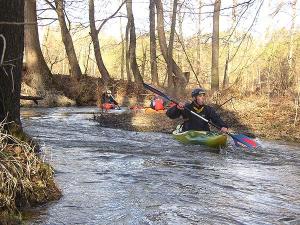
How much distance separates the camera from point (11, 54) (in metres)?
4.84

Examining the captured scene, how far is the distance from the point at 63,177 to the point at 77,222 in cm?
181

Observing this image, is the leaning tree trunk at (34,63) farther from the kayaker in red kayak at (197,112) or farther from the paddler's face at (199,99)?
the paddler's face at (199,99)

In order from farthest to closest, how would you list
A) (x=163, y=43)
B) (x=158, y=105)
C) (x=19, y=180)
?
(x=163, y=43) < (x=158, y=105) < (x=19, y=180)

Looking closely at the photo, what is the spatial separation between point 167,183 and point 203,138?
316 cm

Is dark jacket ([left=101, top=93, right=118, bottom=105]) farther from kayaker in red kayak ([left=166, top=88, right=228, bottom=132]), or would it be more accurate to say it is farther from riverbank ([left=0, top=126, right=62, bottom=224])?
riverbank ([left=0, top=126, right=62, bottom=224])

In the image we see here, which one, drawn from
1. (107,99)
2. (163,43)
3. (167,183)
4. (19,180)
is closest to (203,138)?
(167,183)

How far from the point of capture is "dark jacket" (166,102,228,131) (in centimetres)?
924

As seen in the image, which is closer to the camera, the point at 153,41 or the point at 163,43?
the point at 163,43

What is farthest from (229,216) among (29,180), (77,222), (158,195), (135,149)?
(135,149)

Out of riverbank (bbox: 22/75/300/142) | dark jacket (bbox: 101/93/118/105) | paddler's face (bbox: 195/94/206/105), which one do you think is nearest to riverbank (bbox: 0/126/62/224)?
paddler's face (bbox: 195/94/206/105)

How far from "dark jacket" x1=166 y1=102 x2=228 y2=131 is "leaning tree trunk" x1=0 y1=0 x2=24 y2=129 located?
474 centimetres

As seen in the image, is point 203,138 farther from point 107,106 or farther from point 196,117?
point 107,106

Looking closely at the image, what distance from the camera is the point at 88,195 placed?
4.96m

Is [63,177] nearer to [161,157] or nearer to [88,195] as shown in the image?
[88,195]
